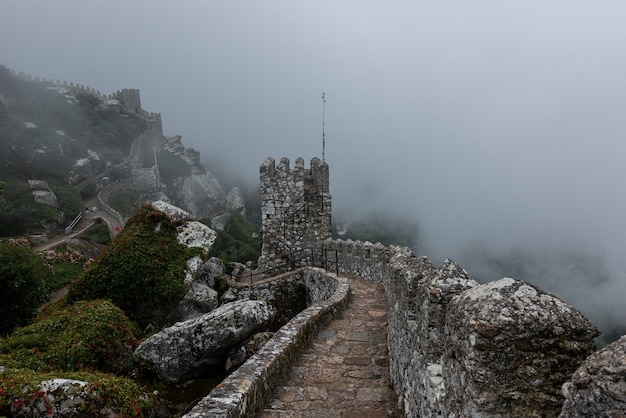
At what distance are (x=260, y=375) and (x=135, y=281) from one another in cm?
930

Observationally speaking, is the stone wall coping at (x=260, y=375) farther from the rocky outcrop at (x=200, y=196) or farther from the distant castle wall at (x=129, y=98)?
the distant castle wall at (x=129, y=98)

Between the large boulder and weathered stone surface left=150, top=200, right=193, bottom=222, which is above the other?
weathered stone surface left=150, top=200, right=193, bottom=222

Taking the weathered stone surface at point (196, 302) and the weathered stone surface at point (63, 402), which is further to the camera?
the weathered stone surface at point (196, 302)

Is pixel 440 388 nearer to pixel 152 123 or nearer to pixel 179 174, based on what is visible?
pixel 179 174

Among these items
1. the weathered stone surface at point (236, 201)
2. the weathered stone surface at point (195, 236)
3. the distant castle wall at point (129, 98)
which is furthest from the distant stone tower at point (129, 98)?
the weathered stone surface at point (195, 236)

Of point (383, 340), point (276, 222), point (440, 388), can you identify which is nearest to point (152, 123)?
point (276, 222)

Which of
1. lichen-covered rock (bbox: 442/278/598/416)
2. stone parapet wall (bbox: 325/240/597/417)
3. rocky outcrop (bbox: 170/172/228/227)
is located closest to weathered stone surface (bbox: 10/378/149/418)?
stone parapet wall (bbox: 325/240/597/417)

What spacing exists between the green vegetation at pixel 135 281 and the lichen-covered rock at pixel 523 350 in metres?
12.4

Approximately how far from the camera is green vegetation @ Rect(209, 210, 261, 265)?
106 ft

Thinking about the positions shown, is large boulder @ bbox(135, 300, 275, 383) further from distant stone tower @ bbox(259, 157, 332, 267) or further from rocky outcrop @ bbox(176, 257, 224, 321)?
distant stone tower @ bbox(259, 157, 332, 267)

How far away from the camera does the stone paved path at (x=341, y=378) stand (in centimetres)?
515

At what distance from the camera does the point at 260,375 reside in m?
5.15

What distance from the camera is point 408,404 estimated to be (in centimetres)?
424

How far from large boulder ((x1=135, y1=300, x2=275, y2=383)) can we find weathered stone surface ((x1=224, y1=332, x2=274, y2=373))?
0.49ft
